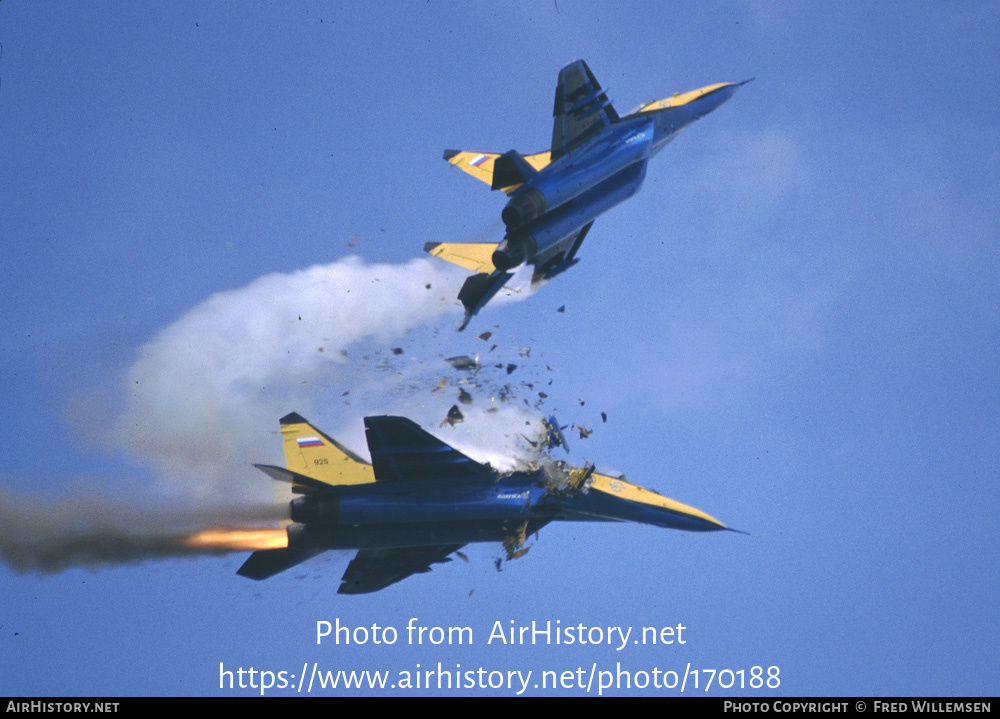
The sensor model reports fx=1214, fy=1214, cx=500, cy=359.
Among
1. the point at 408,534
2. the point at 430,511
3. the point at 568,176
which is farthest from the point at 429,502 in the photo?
the point at 568,176

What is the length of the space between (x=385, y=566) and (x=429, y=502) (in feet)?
19.0

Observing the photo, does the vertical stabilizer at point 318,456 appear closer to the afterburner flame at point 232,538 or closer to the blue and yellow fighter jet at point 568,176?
the afterburner flame at point 232,538

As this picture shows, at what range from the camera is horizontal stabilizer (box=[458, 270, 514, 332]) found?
39.2 meters

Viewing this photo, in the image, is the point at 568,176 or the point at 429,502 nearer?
the point at 429,502

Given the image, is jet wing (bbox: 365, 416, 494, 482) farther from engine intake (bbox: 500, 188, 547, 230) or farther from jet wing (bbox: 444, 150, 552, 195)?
jet wing (bbox: 444, 150, 552, 195)

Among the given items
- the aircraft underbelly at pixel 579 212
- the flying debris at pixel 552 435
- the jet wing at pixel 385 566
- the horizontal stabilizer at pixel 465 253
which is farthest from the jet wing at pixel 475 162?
the jet wing at pixel 385 566

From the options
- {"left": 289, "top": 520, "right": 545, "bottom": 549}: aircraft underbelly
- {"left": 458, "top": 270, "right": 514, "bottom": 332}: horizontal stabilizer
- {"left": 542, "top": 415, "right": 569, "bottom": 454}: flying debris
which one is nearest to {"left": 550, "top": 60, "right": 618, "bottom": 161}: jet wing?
{"left": 458, "top": 270, "right": 514, "bottom": 332}: horizontal stabilizer

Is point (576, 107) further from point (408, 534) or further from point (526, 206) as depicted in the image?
point (408, 534)

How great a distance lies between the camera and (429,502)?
36500 millimetres

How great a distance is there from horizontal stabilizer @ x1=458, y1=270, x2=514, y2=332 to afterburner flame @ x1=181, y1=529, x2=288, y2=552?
8831 millimetres

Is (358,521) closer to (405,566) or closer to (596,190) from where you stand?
(405,566)

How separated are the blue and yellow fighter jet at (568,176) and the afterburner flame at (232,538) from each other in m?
8.95

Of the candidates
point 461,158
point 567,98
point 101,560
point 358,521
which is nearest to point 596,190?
point 567,98
